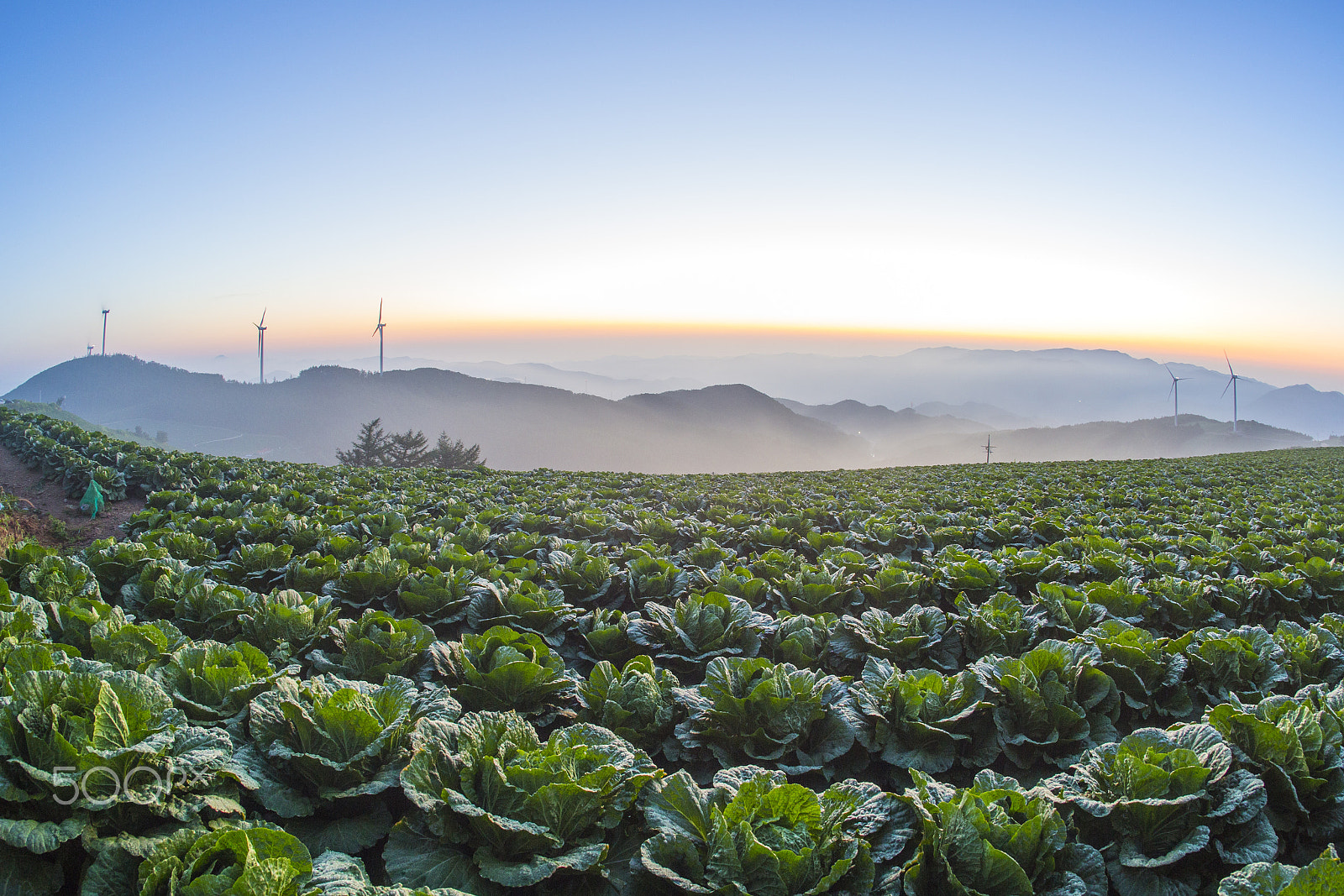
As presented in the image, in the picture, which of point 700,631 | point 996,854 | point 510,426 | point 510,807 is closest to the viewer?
point 996,854

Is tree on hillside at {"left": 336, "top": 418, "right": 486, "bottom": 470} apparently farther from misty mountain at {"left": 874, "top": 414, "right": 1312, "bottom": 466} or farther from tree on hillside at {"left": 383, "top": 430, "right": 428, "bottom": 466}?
misty mountain at {"left": 874, "top": 414, "right": 1312, "bottom": 466}

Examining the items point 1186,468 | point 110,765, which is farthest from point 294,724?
point 1186,468

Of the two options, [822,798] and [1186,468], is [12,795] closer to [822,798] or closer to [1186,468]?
[822,798]

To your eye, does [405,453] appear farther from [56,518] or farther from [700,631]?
[700,631]

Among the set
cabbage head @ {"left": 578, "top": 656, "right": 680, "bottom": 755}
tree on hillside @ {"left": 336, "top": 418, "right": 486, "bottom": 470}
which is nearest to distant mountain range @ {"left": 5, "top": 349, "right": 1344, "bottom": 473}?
tree on hillside @ {"left": 336, "top": 418, "right": 486, "bottom": 470}

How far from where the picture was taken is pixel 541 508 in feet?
31.6

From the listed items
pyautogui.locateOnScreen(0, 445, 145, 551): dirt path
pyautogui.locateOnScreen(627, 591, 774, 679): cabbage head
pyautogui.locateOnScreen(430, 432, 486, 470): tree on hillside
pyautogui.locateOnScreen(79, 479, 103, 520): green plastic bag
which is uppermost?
pyautogui.locateOnScreen(627, 591, 774, 679): cabbage head

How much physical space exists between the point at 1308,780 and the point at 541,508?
8324 millimetres

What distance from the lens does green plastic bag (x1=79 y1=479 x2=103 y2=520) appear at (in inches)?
427

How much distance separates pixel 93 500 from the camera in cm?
1126

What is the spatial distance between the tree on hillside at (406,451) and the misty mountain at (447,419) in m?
84.3

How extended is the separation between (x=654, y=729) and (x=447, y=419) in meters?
→ 175

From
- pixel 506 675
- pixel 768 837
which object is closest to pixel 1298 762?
pixel 768 837

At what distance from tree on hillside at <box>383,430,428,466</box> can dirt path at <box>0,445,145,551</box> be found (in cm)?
3976
